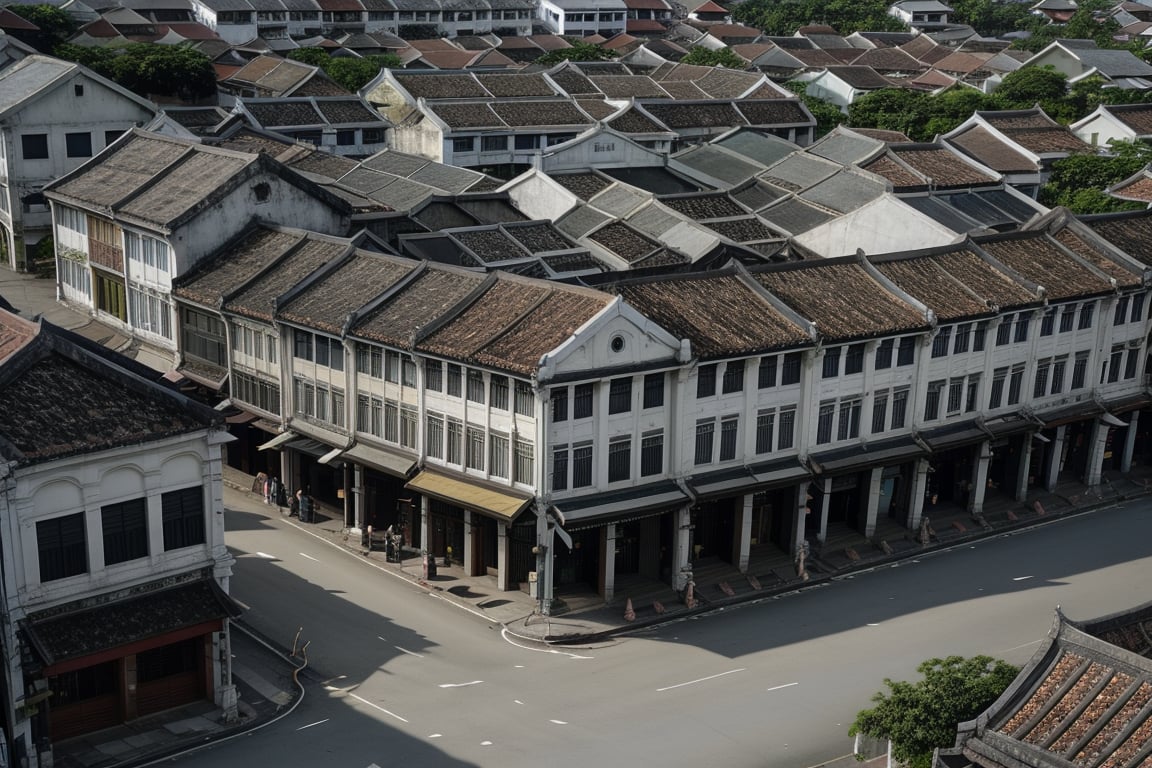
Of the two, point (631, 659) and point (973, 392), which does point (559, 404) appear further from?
point (973, 392)

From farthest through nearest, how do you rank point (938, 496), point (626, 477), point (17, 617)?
point (938, 496) → point (626, 477) → point (17, 617)

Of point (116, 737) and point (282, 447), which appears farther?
point (282, 447)

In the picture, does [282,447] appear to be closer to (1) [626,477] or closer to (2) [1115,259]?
(1) [626,477]

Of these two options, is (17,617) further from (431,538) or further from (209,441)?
(431,538)

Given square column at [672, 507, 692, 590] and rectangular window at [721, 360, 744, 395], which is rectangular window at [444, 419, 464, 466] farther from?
rectangular window at [721, 360, 744, 395]

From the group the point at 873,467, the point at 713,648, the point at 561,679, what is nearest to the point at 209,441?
the point at 561,679

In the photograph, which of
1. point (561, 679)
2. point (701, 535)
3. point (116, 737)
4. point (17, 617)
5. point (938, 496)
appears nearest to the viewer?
point (17, 617)

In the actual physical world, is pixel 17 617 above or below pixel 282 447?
above

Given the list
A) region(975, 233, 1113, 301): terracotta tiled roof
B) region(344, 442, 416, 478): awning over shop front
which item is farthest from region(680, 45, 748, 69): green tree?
region(344, 442, 416, 478): awning over shop front
